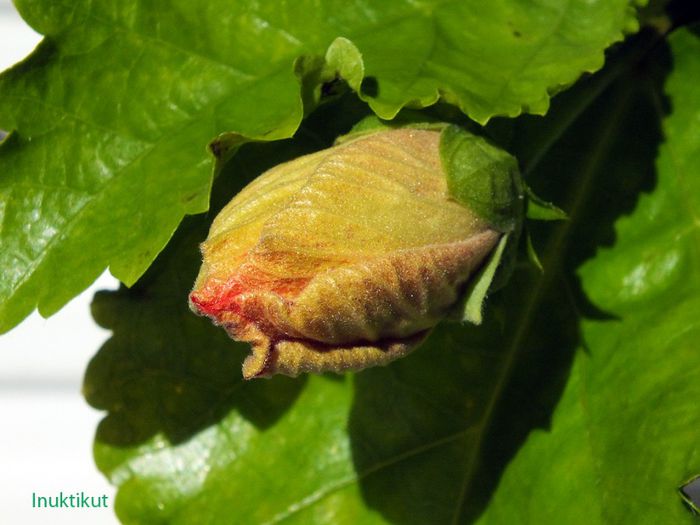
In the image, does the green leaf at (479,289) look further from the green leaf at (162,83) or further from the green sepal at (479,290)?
the green leaf at (162,83)

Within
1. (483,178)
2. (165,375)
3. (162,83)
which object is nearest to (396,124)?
(483,178)

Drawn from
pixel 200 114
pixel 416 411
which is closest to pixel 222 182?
pixel 200 114

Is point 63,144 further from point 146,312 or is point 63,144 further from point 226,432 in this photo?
point 226,432

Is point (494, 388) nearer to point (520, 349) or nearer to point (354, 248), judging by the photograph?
point (520, 349)

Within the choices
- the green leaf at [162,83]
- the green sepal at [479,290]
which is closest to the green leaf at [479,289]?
the green sepal at [479,290]

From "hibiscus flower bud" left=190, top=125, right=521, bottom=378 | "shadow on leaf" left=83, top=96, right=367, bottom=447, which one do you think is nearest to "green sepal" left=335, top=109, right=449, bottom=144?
"hibiscus flower bud" left=190, top=125, right=521, bottom=378

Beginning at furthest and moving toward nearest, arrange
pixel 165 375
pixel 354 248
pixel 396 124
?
pixel 165 375 → pixel 396 124 → pixel 354 248
